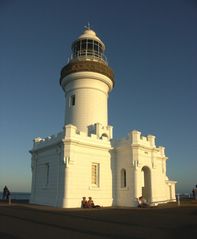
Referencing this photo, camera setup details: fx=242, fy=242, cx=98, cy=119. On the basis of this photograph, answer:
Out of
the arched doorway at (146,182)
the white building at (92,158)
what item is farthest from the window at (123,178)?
the arched doorway at (146,182)

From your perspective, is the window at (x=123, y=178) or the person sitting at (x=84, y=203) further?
the window at (x=123, y=178)

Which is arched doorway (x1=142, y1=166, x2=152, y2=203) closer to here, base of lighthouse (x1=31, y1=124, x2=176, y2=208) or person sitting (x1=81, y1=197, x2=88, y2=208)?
base of lighthouse (x1=31, y1=124, x2=176, y2=208)

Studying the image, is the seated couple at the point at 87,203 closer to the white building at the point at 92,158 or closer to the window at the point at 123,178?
the white building at the point at 92,158

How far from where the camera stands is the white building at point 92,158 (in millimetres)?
17703

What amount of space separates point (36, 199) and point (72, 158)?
5565 millimetres

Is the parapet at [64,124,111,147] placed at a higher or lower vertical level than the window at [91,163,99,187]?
higher

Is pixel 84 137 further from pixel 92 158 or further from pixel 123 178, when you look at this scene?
pixel 123 178

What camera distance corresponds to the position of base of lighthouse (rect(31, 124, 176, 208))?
17469 mm

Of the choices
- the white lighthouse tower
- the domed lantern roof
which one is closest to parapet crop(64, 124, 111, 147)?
the white lighthouse tower

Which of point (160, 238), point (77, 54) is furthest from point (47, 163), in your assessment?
point (160, 238)

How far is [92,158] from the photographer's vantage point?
62.0 feet

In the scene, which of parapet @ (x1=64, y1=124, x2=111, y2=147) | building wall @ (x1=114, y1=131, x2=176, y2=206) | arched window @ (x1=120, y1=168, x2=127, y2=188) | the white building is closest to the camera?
the white building

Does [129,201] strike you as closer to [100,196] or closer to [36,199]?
[100,196]

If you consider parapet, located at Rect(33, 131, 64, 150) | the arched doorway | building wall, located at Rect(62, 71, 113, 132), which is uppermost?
building wall, located at Rect(62, 71, 113, 132)
